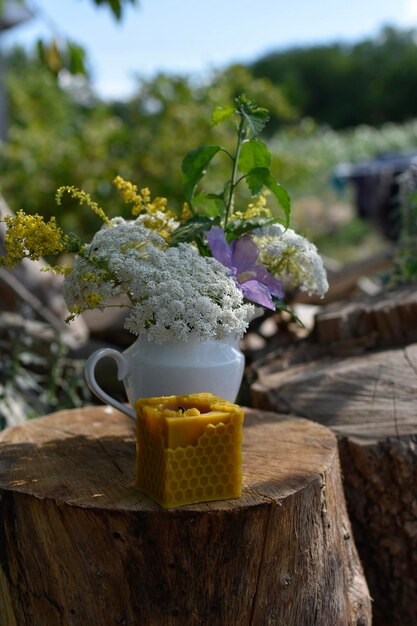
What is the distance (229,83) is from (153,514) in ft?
18.0

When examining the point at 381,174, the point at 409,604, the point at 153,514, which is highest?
the point at 381,174

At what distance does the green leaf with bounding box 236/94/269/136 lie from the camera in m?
1.95

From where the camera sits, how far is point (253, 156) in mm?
2041

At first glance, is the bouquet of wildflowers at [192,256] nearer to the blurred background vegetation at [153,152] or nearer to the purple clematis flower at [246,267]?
the purple clematis flower at [246,267]

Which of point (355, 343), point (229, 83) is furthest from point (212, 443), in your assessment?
point (229, 83)

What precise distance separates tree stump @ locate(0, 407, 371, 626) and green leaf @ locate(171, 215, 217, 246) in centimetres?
59

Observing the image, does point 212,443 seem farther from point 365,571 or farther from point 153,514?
point 365,571

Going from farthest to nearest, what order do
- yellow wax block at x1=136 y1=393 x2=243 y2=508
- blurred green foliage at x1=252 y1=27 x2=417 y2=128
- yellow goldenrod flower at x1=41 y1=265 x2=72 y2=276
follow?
blurred green foliage at x1=252 y1=27 x2=417 y2=128 → yellow goldenrod flower at x1=41 y1=265 x2=72 y2=276 → yellow wax block at x1=136 y1=393 x2=243 y2=508

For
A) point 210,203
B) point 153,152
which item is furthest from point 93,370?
point 153,152

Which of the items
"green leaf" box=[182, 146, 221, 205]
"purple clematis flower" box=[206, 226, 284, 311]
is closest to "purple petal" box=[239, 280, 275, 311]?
"purple clematis flower" box=[206, 226, 284, 311]

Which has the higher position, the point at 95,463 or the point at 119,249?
the point at 119,249

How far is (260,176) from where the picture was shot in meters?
1.98

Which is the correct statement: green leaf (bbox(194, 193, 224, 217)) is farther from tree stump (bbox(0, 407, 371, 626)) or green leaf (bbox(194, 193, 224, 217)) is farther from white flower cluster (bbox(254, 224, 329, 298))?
tree stump (bbox(0, 407, 371, 626))

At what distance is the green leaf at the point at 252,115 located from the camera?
195cm
